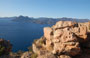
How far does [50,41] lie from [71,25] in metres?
4.69

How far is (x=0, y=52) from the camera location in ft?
74.3

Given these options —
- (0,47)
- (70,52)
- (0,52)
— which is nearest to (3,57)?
(0,52)

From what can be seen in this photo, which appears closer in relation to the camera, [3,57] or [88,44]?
[88,44]

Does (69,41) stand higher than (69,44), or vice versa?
(69,41)

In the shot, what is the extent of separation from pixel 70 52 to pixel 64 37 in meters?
2.43

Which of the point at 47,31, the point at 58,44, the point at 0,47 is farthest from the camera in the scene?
the point at 0,47

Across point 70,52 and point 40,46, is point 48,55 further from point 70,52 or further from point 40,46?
point 40,46

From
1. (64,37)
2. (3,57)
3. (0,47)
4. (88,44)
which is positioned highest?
→ (64,37)

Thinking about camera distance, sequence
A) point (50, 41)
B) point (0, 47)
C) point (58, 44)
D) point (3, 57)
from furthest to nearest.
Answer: point (0, 47)
point (3, 57)
point (50, 41)
point (58, 44)

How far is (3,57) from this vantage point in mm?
21938

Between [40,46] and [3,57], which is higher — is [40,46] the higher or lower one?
the higher one

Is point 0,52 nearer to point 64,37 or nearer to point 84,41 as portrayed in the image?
point 64,37

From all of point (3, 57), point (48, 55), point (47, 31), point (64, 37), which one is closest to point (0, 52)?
point (3, 57)

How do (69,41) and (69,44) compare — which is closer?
(69,44)
